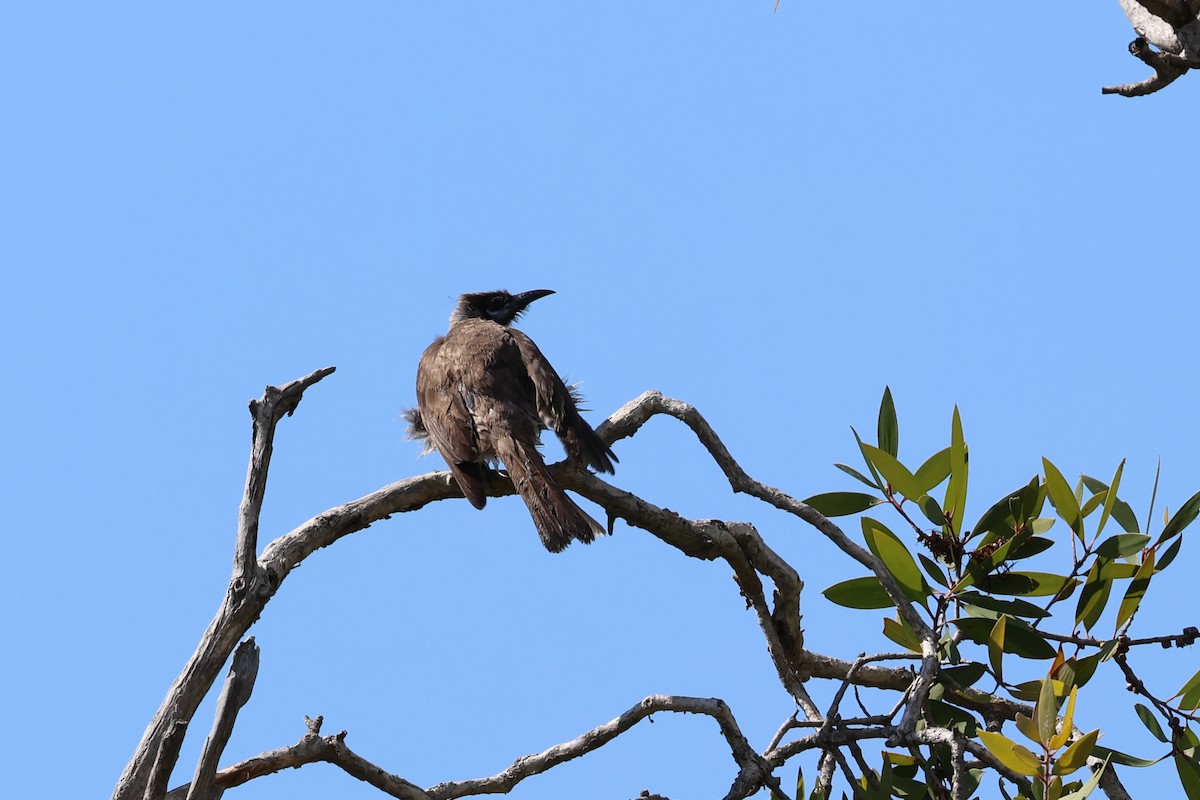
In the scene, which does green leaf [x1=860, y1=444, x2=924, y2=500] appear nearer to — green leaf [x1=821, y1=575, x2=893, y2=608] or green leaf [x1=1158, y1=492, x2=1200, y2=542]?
green leaf [x1=821, y1=575, x2=893, y2=608]

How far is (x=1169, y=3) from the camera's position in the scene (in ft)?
11.7

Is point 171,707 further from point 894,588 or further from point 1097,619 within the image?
point 1097,619

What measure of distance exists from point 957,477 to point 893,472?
173 mm

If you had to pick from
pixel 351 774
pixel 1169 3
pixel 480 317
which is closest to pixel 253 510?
pixel 351 774

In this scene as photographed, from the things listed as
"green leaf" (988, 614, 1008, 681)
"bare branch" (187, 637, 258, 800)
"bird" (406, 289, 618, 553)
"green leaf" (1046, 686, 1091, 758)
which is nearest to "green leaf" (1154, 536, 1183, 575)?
"green leaf" (988, 614, 1008, 681)

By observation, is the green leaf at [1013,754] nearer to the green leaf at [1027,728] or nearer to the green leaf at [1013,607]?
the green leaf at [1027,728]

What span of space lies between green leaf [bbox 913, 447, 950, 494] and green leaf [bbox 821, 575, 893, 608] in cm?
36

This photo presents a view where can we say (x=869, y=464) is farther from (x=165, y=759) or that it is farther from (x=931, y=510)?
(x=165, y=759)

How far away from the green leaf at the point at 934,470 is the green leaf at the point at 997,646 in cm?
40

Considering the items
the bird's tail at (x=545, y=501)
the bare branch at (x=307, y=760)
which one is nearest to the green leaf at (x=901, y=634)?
the bird's tail at (x=545, y=501)

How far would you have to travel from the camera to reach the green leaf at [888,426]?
3834 millimetres

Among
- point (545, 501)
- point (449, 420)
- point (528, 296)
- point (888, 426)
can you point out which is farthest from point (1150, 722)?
point (528, 296)

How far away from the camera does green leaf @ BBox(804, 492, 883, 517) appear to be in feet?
12.9

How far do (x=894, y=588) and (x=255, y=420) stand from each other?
182 centimetres
